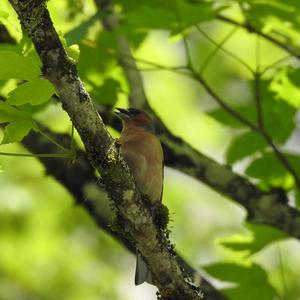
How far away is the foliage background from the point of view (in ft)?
17.3

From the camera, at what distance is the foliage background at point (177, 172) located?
5270 millimetres

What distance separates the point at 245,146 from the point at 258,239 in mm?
675

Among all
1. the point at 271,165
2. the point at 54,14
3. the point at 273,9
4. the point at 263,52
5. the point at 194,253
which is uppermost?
the point at 263,52

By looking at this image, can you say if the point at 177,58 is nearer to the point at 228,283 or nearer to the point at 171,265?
the point at 228,283

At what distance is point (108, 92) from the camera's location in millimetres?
5516

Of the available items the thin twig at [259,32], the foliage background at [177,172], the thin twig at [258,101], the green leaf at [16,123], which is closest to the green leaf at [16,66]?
the green leaf at [16,123]

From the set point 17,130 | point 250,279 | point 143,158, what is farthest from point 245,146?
point 17,130

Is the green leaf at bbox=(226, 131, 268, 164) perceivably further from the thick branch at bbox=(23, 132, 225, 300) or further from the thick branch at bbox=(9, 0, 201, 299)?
the thick branch at bbox=(9, 0, 201, 299)

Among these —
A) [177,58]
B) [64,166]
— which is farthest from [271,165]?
[177,58]

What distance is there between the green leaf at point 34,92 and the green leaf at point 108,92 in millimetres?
1980

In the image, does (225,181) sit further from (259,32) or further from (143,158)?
(259,32)

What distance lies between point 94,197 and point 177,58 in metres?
3.18

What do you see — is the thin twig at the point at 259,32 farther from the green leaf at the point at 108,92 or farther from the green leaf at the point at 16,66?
the green leaf at the point at 16,66

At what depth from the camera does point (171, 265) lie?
4109mm
